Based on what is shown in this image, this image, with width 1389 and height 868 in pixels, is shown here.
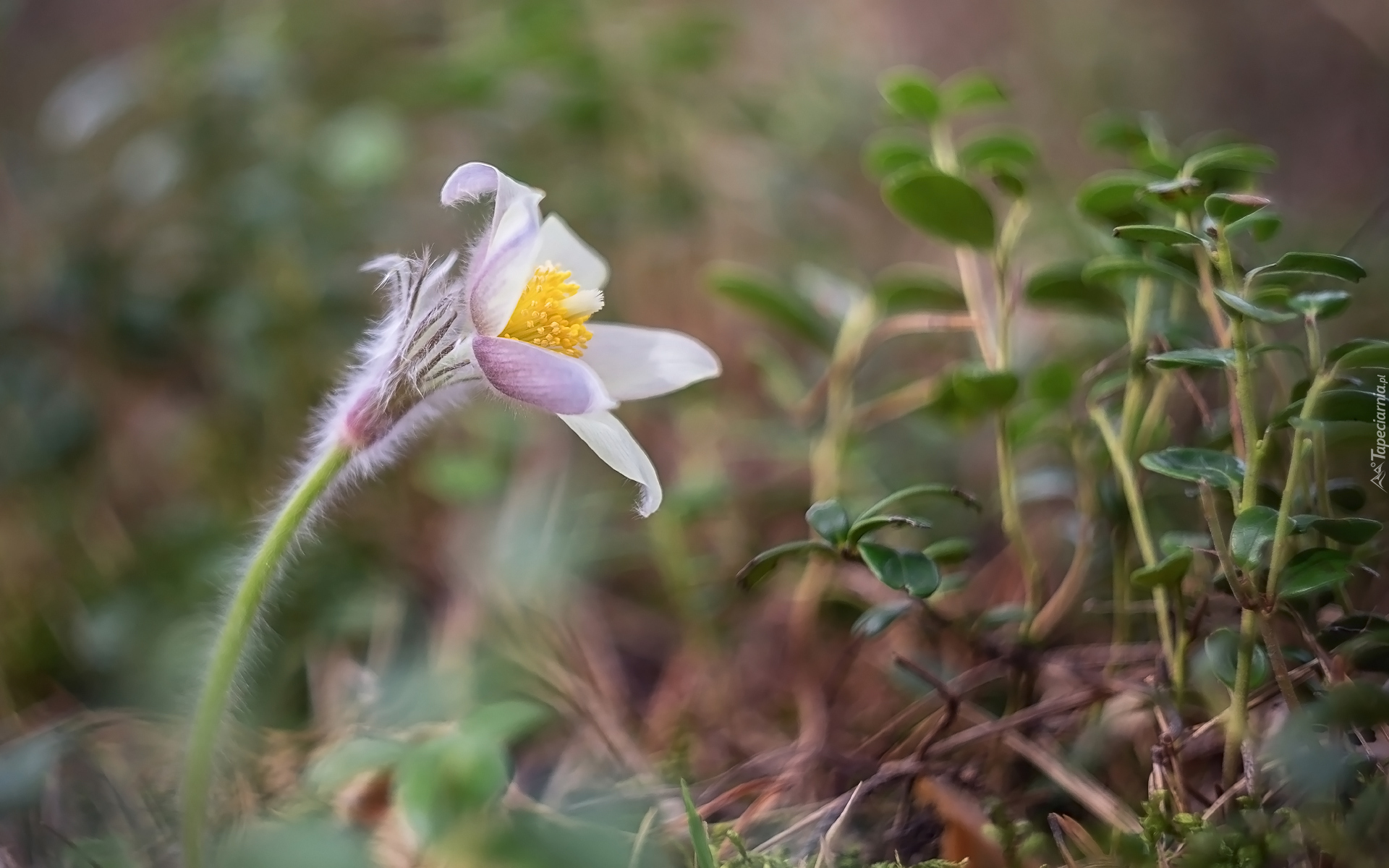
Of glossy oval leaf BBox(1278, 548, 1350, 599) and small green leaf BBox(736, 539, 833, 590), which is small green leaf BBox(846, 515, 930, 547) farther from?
glossy oval leaf BBox(1278, 548, 1350, 599)

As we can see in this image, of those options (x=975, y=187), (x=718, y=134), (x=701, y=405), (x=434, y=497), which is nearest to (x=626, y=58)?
(x=718, y=134)

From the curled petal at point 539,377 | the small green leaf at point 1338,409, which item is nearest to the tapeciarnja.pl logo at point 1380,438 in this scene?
the small green leaf at point 1338,409

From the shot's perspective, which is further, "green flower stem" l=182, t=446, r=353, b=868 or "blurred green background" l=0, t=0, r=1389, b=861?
"blurred green background" l=0, t=0, r=1389, b=861

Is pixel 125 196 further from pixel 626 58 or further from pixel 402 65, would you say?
pixel 626 58

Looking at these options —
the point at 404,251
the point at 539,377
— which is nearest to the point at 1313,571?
the point at 539,377

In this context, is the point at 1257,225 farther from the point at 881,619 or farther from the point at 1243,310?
the point at 881,619

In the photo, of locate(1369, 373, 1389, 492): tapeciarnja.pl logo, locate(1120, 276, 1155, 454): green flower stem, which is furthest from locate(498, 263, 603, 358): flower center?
locate(1369, 373, 1389, 492): tapeciarnja.pl logo

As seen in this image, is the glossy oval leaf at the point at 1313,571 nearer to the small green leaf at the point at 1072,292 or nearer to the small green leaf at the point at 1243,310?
the small green leaf at the point at 1243,310
